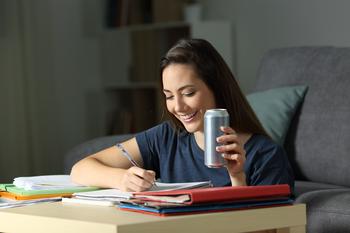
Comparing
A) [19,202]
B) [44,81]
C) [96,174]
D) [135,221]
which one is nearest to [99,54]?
[44,81]

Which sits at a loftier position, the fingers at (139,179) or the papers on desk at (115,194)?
the fingers at (139,179)

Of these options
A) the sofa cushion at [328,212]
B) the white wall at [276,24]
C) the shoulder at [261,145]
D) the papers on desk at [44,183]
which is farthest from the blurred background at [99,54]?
the papers on desk at [44,183]

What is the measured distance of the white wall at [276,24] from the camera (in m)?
3.84

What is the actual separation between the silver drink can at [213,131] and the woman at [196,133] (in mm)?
243

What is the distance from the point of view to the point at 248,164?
1.91 meters

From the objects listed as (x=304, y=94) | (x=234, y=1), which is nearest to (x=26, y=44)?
(x=234, y=1)

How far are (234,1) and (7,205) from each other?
2860mm

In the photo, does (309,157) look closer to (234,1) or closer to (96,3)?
(234,1)

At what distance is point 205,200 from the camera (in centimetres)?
148

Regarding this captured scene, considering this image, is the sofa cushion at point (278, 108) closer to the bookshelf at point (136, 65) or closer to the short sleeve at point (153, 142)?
the short sleeve at point (153, 142)

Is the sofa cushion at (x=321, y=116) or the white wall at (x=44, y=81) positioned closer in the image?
the sofa cushion at (x=321, y=116)

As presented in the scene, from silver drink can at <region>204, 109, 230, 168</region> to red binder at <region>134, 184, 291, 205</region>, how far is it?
6cm

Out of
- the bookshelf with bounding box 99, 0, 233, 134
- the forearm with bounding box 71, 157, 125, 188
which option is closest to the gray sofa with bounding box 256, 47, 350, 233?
the forearm with bounding box 71, 157, 125, 188

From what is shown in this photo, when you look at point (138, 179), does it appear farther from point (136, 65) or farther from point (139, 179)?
point (136, 65)
